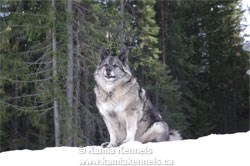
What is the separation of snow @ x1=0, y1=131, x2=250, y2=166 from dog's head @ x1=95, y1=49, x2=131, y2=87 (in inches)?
74.5

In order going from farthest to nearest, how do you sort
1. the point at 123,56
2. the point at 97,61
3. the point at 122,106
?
the point at 97,61 < the point at 123,56 < the point at 122,106

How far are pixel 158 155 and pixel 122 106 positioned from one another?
246cm

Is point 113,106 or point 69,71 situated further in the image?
point 69,71

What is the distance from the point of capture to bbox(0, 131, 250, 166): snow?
17.1ft

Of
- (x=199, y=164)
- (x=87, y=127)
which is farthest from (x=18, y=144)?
(x=199, y=164)

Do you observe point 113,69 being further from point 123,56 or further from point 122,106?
point 122,106

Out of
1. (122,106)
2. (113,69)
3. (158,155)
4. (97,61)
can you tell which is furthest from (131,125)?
(97,61)

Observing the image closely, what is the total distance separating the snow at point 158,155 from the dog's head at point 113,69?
74.5 inches

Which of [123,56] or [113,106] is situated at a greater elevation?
[123,56]

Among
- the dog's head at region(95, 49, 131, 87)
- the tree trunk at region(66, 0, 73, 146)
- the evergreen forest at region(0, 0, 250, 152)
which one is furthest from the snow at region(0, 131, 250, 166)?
the evergreen forest at region(0, 0, 250, 152)

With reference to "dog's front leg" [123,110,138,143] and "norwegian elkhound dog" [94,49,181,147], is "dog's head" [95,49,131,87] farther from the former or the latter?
"dog's front leg" [123,110,138,143]

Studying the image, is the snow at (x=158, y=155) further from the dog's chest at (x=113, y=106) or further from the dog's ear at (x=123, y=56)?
the dog's ear at (x=123, y=56)

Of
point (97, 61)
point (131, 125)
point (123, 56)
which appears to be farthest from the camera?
point (97, 61)

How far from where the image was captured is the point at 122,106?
796cm
